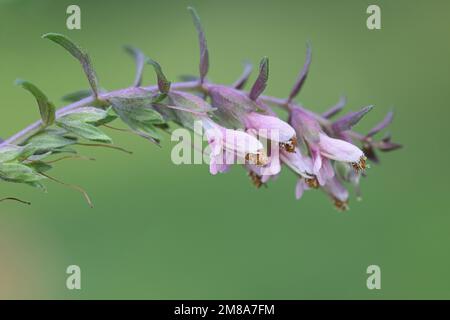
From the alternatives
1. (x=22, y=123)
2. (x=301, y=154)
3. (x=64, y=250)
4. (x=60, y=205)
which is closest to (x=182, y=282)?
(x=64, y=250)

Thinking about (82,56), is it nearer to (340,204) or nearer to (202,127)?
(202,127)

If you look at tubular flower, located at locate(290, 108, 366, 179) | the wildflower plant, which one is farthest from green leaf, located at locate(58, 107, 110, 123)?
tubular flower, located at locate(290, 108, 366, 179)

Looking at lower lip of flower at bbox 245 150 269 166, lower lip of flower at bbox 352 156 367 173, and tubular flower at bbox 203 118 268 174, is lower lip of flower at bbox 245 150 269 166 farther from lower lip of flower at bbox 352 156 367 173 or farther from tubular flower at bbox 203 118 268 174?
lower lip of flower at bbox 352 156 367 173

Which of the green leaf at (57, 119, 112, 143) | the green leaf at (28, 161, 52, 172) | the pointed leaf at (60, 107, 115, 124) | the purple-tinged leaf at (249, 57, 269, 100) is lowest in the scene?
the green leaf at (28, 161, 52, 172)

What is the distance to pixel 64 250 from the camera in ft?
11.6

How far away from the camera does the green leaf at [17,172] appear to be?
40.9 inches

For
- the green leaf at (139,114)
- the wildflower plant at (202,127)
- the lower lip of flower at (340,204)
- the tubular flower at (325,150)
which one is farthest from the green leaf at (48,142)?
the lower lip of flower at (340,204)

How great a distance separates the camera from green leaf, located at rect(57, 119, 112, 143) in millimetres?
1080

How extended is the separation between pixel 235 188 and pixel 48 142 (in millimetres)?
2902

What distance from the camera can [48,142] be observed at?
43.0 inches

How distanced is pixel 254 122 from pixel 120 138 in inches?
120

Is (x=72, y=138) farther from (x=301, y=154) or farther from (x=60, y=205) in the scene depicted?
(x=60, y=205)

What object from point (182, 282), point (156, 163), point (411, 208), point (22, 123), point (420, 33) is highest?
point (420, 33)

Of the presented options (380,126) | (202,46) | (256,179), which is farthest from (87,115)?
(380,126)
